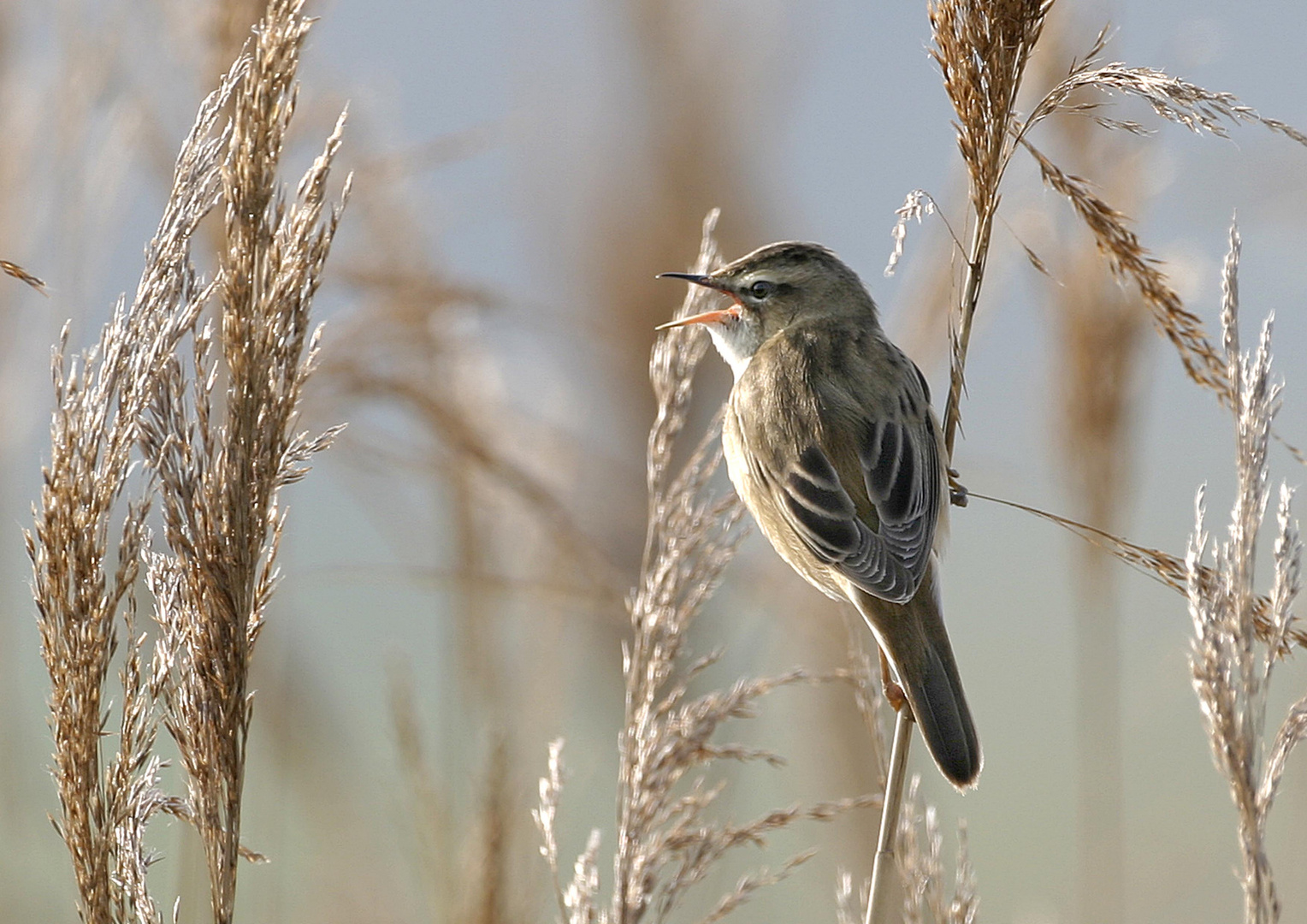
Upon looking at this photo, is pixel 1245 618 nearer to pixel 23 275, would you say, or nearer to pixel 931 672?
pixel 931 672

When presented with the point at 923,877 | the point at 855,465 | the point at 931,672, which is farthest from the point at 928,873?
the point at 855,465

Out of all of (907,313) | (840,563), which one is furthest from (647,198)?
(840,563)

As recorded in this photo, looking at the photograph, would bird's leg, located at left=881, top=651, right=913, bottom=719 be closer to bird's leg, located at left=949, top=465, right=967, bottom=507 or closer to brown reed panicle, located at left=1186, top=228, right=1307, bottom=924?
bird's leg, located at left=949, top=465, right=967, bottom=507

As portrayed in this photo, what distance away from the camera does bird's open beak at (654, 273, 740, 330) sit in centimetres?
214

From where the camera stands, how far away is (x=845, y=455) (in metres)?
2.55

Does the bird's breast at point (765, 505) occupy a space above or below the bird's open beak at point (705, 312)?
below

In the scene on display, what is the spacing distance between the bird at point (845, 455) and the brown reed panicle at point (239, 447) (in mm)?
735

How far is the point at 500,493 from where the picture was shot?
325 cm

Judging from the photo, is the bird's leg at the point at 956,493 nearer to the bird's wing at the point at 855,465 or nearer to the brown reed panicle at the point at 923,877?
the bird's wing at the point at 855,465

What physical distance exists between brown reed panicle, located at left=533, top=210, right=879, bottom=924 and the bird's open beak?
1.7 inches

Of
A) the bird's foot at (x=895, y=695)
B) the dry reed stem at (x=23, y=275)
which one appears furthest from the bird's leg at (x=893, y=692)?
the dry reed stem at (x=23, y=275)

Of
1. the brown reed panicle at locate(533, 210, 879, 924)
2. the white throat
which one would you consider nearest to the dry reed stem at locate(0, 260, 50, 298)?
the brown reed panicle at locate(533, 210, 879, 924)

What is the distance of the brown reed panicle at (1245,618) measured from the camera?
143 cm

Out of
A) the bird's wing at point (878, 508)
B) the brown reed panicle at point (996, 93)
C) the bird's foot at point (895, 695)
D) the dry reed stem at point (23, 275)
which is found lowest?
the bird's foot at point (895, 695)
